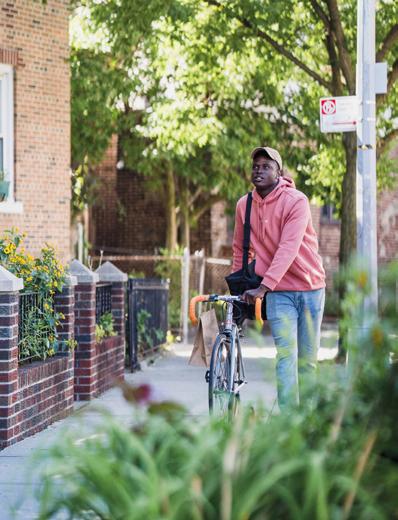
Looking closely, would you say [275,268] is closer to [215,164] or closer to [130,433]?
[130,433]

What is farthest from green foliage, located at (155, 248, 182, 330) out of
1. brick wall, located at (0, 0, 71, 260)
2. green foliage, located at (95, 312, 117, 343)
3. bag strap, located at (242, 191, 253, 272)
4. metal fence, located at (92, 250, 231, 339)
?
bag strap, located at (242, 191, 253, 272)

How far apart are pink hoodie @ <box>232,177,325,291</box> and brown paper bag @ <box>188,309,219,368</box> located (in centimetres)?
64

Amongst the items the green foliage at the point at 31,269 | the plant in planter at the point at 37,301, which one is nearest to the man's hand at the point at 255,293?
the plant in planter at the point at 37,301

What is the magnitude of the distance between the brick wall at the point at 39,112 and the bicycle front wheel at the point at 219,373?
7.75 metres

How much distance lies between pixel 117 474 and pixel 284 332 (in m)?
0.79

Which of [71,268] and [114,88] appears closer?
[71,268]

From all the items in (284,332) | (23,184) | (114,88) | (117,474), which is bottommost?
(117,474)

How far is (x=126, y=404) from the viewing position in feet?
32.9

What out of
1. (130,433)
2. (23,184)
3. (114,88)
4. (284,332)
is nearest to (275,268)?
(284,332)

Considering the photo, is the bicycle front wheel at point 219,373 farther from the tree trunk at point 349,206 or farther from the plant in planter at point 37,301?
the tree trunk at point 349,206

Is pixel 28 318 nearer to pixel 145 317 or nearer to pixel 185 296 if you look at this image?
pixel 145 317

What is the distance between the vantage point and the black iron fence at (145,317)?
43.4ft

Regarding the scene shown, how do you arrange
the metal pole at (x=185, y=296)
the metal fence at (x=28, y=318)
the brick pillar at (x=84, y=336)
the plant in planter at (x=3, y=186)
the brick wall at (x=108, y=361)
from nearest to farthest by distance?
the metal fence at (x=28, y=318) < the brick pillar at (x=84, y=336) < the brick wall at (x=108, y=361) < the plant in planter at (x=3, y=186) < the metal pole at (x=185, y=296)

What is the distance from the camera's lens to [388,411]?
3158 mm
